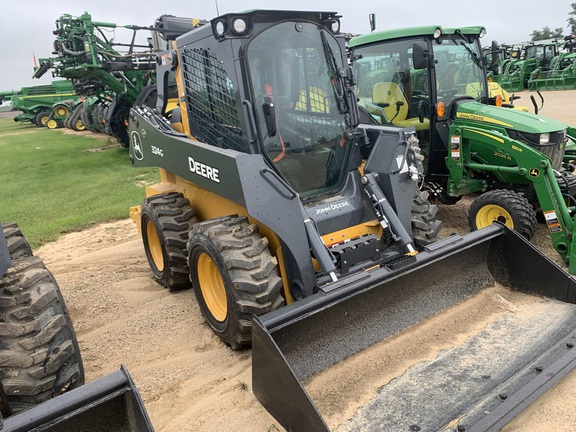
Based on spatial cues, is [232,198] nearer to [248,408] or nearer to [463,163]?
[248,408]

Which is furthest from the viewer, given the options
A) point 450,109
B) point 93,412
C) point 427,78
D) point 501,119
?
point 450,109

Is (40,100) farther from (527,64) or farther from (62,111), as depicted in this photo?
(527,64)

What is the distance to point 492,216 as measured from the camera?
17.0 ft

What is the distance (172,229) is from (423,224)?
2177 millimetres

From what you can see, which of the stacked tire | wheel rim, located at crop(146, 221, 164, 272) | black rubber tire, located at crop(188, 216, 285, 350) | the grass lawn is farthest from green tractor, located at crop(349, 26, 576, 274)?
the grass lawn

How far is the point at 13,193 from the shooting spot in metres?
9.84

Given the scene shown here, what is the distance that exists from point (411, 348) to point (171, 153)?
2530 millimetres

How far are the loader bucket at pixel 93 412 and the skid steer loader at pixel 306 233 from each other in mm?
691

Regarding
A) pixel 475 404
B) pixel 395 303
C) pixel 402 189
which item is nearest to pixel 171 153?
pixel 402 189

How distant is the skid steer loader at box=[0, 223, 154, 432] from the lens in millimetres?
2002

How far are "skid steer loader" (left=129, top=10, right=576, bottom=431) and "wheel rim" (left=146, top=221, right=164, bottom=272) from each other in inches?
10.7

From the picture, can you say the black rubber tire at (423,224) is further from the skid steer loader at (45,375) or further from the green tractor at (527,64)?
the green tractor at (527,64)

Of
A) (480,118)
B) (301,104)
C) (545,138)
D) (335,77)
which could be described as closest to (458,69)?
(480,118)

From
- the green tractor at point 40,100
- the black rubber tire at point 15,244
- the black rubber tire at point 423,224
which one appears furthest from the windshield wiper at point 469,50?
the green tractor at point 40,100
